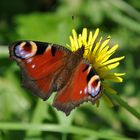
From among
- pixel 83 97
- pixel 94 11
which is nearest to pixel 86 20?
pixel 94 11

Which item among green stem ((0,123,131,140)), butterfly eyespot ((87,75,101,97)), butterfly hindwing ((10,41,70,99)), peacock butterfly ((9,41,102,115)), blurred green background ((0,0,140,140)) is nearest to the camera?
butterfly eyespot ((87,75,101,97))

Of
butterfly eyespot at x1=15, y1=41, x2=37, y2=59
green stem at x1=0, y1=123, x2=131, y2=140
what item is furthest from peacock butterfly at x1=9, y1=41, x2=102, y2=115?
green stem at x1=0, y1=123, x2=131, y2=140

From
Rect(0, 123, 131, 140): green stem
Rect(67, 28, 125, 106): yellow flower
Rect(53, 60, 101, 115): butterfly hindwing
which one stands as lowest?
Rect(0, 123, 131, 140): green stem

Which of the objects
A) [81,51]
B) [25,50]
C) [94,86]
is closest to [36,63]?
[25,50]

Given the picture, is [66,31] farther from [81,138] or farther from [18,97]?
[81,138]

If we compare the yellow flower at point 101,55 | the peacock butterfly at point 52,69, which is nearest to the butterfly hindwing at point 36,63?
the peacock butterfly at point 52,69

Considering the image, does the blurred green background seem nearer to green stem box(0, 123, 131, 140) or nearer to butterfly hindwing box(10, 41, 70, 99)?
green stem box(0, 123, 131, 140)

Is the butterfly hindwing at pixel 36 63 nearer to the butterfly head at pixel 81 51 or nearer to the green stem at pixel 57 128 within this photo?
the butterfly head at pixel 81 51
